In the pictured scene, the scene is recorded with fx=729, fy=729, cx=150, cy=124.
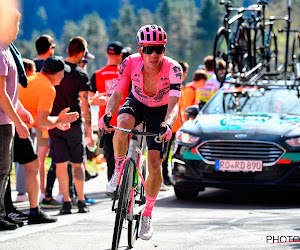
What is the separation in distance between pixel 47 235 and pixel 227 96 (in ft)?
16.7

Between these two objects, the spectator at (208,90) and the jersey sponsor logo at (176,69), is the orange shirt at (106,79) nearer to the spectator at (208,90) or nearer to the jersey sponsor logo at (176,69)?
the jersey sponsor logo at (176,69)

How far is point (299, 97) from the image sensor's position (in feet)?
37.0

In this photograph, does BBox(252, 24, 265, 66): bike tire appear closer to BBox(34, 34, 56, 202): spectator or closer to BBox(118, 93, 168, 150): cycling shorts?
BBox(34, 34, 56, 202): spectator

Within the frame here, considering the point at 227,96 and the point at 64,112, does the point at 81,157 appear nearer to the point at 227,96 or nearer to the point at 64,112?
the point at 64,112

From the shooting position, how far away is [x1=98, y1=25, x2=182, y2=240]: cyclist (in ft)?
22.0

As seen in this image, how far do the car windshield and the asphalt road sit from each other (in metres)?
1.35

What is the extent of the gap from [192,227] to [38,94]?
2.47 m

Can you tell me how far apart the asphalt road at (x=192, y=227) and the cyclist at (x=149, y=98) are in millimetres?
619

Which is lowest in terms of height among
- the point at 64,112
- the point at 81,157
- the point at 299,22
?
the point at 81,157

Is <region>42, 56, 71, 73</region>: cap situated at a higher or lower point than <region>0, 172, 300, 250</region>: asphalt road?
higher

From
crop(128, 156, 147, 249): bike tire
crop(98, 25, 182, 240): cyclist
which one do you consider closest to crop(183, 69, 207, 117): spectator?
crop(98, 25, 182, 240): cyclist

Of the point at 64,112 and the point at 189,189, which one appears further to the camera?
the point at 189,189

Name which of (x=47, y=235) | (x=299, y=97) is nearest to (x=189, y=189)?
(x=299, y=97)

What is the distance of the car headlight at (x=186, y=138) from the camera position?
33.8ft
